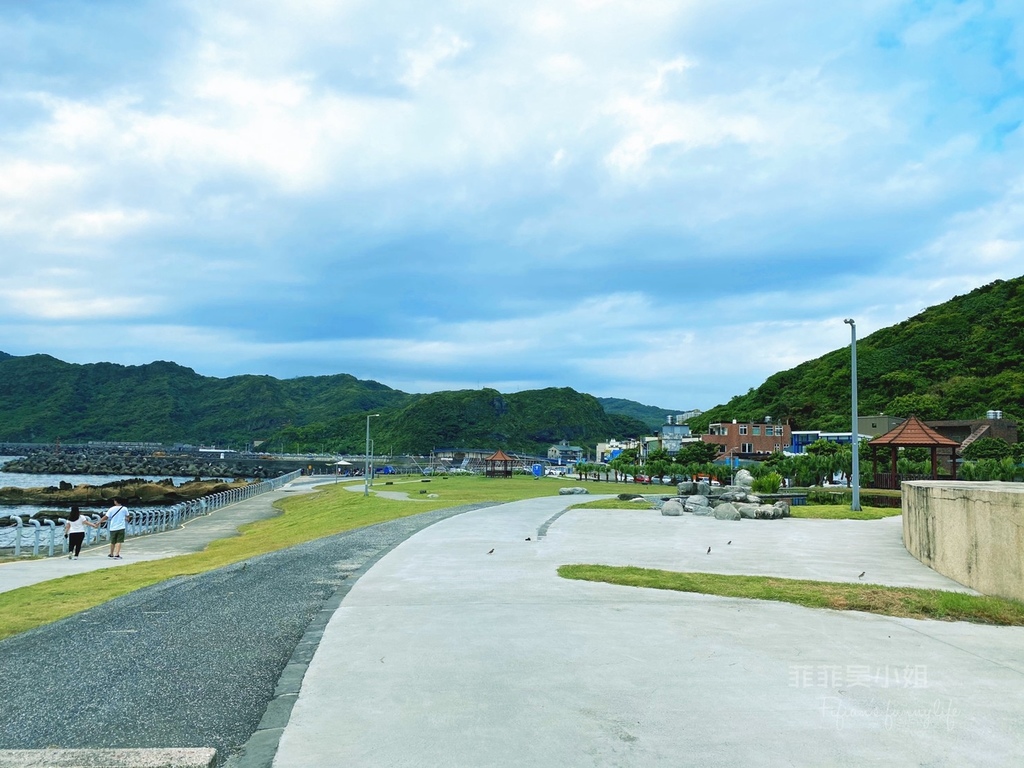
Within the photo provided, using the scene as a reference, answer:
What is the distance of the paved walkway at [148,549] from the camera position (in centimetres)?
1780

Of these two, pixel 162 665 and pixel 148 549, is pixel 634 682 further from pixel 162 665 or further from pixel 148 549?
pixel 148 549

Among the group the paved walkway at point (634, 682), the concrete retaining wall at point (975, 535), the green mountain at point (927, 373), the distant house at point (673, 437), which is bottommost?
the paved walkway at point (634, 682)

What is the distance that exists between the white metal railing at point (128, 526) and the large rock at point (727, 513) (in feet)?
67.1

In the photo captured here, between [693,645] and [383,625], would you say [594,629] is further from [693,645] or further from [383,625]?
[383,625]

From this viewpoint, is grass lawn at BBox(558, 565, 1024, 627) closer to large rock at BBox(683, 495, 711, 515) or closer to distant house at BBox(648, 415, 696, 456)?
large rock at BBox(683, 495, 711, 515)

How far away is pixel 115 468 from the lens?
135 m

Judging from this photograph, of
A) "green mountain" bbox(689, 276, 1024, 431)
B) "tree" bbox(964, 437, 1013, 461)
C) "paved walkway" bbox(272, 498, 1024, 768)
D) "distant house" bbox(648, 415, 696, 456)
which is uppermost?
"green mountain" bbox(689, 276, 1024, 431)

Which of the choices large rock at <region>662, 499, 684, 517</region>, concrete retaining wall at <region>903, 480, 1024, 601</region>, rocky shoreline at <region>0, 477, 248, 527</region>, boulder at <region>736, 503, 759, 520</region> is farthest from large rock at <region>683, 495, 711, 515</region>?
rocky shoreline at <region>0, 477, 248, 527</region>

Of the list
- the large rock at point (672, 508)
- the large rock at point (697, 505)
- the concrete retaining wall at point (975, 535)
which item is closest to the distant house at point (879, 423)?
the large rock at point (697, 505)

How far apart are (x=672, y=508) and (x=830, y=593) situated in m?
14.7

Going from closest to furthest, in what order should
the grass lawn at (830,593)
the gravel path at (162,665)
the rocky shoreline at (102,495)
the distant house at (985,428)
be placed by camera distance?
the gravel path at (162,665) → the grass lawn at (830,593) → the rocky shoreline at (102,495) → the distant house at (985,428)

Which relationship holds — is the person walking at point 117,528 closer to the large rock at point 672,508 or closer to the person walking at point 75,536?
the person walking at point 75,536

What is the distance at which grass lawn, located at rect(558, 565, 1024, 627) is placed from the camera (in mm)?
9555

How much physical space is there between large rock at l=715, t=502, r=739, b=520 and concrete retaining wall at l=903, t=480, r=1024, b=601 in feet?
30.2
